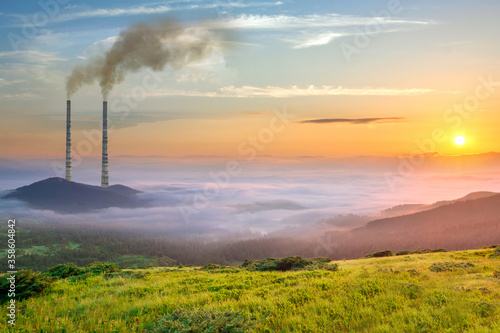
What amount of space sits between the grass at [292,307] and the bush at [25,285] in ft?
1.57

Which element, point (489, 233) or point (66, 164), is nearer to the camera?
point (66, 164)

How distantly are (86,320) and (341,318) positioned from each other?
8679 millimetres

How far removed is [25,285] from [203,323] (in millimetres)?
11004

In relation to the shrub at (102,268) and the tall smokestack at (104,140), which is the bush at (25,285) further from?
the tall smokestack at (104,140)

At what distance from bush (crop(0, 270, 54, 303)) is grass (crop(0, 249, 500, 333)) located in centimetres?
48

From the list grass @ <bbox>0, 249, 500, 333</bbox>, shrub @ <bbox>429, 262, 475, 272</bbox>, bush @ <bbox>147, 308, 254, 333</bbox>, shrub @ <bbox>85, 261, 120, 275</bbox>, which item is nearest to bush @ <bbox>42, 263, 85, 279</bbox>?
shrub @ <bbox>85, 261, 120, 275</bbox>

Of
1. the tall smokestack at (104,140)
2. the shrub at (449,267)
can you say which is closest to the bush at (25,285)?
the shrub at (449,267)

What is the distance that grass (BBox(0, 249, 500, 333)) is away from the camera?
1085cm

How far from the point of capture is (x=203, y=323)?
10.8 metres

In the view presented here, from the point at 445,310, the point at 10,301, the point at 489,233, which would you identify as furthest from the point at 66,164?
the point at 489,233

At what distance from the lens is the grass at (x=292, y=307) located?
10852 mm

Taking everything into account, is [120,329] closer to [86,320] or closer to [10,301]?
[86,320]

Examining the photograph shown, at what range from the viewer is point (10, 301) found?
15359 mm

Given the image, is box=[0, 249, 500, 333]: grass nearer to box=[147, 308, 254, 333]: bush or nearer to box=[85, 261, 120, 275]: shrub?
box=[147, 308, 254, 333]: bush
